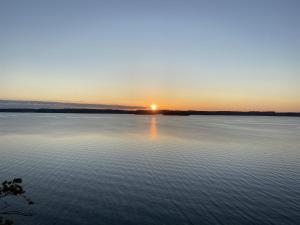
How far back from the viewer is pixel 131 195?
89.9 ft

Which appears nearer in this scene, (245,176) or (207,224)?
(207,224)

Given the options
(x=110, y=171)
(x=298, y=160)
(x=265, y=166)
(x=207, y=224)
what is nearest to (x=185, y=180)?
(x=110, y=171)

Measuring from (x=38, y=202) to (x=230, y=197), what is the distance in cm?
1792

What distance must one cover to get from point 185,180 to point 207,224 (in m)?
13.1

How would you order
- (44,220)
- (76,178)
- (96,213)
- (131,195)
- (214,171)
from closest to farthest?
1. (44,220)
2. (96,213)
3. (131,195)
4. (76,178)
5. (214,171)

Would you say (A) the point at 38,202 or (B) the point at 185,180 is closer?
(A) the point at 38,202

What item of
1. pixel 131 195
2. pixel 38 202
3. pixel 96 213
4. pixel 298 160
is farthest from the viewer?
pixel 298 160

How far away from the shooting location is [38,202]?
24.6 meters

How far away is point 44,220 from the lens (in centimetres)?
2091

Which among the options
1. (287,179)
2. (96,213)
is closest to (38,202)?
(96,213)

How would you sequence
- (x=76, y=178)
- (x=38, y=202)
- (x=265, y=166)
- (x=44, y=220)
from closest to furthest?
(x=44, y=220)
(x=38, y=202)
(x=76, y=178)
(x=265, y=166)

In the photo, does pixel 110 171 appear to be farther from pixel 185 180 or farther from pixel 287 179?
pixel 287 179

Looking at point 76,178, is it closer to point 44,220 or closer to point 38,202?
point 38,202

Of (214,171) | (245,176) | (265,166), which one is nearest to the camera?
(245,176)
